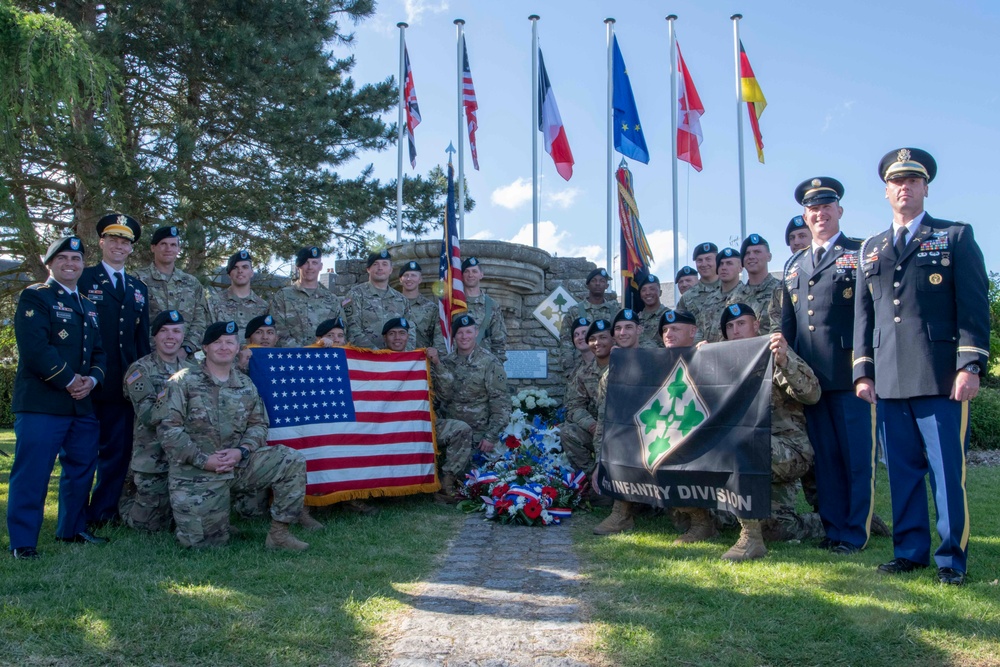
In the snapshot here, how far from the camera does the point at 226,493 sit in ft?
14.9

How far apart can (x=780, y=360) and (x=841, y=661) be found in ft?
5.78

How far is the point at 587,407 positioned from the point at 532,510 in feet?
3.86

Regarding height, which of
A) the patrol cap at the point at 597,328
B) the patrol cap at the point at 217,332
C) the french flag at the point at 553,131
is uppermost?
the french flag at the point at 553,131

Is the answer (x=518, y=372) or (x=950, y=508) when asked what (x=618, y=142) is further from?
(x=950, y=508)

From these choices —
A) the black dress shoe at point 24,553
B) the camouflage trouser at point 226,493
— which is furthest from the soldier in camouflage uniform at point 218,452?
the black dress shoe at point 24,553

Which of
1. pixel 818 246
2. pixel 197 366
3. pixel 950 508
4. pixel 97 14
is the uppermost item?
pixel 97 14

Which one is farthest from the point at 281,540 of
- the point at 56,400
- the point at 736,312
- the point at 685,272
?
the point at 685,272

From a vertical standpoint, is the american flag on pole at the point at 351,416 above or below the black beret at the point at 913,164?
below

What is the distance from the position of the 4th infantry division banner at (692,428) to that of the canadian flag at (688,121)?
7.73m

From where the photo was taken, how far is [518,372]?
9.09 meters

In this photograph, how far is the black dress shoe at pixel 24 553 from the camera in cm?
417

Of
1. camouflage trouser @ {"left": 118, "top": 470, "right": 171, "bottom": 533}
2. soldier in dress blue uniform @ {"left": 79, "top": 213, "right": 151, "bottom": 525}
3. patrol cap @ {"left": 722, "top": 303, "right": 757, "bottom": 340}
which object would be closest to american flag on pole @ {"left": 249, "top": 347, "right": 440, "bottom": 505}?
camouflage trouser @ {"left": 118, "top": 470, "right": 171, "bottom": 533}

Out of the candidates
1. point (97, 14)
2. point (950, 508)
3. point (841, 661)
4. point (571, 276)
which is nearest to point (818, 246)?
point (950, 508)

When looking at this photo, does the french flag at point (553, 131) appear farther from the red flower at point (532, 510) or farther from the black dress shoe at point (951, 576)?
the black dress shoe at point (951, 576)
